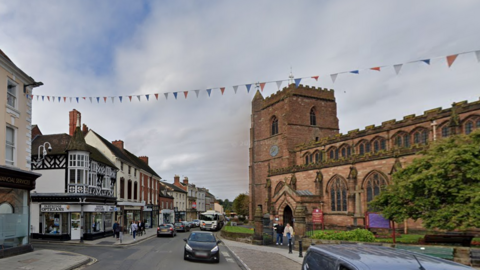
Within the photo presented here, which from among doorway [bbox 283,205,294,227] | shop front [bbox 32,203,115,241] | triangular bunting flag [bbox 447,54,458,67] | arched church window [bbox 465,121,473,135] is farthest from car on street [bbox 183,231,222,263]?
arched church window [bbox 465,121,473,135]

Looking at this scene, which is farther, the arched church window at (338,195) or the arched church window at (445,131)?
the arched church window at (338,195)

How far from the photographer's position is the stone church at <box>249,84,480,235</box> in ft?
99.2

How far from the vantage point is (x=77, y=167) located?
2686 centimetres

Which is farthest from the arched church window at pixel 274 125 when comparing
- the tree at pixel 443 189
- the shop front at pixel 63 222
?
the tree at pixel 443 189

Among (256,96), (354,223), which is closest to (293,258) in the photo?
(354,223)

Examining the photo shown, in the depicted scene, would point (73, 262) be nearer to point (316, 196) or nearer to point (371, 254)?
point (371, 254)

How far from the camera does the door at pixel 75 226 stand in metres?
26.3

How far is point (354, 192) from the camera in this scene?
3347cm

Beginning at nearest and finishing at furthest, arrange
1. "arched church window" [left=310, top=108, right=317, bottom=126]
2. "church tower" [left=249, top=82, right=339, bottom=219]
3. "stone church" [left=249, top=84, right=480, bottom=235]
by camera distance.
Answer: "stone church" [left=249, top=84, right=480, bottom=235] → "church tower" [left=249, top=82, right=339, bottom=219] → "arched church window" [left=310, top=108, right=317, bottom=126]

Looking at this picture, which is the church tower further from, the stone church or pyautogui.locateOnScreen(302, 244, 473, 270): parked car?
pyautogui.locateOnScreen(302, 244, 473, 270): parked car

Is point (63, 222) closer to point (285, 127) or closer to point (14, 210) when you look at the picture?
point (14, 210)

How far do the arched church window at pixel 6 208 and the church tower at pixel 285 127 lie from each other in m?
36.7

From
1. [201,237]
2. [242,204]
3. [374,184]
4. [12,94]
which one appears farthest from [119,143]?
[242,204]

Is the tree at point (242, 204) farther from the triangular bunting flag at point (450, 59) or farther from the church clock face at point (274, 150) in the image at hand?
the triangular bunting flag at point (450, 59)
